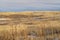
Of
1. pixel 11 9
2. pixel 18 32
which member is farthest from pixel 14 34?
pixel 11 9

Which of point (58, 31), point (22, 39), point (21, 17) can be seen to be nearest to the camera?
point (22, 39)

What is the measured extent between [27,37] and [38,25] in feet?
0.69

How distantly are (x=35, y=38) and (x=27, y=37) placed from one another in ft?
0.20

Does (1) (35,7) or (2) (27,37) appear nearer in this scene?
(2) (27,37)

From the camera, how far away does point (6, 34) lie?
107 centimetres

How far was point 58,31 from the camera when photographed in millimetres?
1165

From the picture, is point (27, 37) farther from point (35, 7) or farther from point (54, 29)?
point (35, 7)

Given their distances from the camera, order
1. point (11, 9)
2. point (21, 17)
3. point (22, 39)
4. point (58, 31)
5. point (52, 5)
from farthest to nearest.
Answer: point (52, 5)
point (11, 9)
point (21, 17)
point (58, 31)
point (22, 39)

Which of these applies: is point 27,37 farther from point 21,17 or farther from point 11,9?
point 11,9

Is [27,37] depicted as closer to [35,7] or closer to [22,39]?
[22,39]

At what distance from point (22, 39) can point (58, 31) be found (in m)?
0.32

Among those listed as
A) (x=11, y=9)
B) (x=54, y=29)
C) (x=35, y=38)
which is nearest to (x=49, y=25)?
(x=54, y=29)

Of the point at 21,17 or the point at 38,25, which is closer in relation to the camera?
the point at 38,25

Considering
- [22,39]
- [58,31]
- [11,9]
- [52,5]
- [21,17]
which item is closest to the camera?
[22,39]
